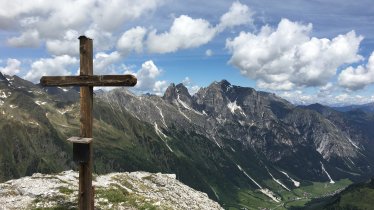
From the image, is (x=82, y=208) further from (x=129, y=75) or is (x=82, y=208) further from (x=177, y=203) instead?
(x=177, y=203)

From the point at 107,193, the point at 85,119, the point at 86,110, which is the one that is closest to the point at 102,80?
the point at 86,110

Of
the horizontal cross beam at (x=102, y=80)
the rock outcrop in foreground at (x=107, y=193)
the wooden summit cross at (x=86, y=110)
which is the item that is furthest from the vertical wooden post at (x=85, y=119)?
the rock outcrop in foreground at (x=107, y=193)

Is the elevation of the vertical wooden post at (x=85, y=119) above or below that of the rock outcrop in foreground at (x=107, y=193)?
above

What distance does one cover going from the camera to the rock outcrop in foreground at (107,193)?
166 ft

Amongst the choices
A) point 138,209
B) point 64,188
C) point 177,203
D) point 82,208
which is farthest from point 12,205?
point 82,208

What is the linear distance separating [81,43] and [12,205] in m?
33.1

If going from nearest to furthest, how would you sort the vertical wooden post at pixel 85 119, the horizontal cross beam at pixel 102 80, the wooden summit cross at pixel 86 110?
the horizontal cross beam at pixel 102 80, the wooden summit cross at pixel 86 110, the vertical wooden post at pixel 85 119

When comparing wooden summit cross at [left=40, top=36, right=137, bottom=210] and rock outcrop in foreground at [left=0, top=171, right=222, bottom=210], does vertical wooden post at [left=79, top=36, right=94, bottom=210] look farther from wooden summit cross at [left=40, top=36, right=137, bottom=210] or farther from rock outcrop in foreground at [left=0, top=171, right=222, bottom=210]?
rock outcrop in foreground at [left=0, top=171, right=222, bottom=210]

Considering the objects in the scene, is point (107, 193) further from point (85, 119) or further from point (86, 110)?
point (86, 110)

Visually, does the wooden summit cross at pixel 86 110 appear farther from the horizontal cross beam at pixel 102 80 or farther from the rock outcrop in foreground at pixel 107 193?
the rock outcrop in foreground at pixel 107 193

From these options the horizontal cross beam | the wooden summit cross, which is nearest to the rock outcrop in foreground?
the wooden summit cross

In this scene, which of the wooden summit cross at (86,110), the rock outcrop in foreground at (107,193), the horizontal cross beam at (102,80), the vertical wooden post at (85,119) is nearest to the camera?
the horizontal cross beam at (102,80)

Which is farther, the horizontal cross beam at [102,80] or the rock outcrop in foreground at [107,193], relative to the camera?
the rock outcrop in foreground at [107,193]

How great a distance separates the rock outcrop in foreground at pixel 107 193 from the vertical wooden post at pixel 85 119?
27.1 metres
